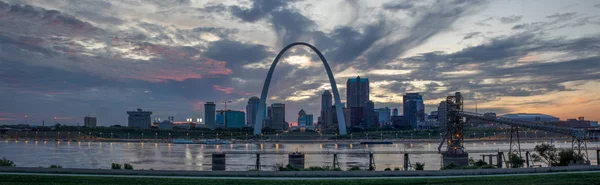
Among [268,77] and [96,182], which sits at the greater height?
[268,77]

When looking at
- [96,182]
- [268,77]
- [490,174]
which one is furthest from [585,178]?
[268,77]

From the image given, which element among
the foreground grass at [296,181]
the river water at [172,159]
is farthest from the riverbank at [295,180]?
the river water at [172,159]

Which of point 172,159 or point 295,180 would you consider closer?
point 295,180

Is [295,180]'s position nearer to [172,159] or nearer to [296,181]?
[296,181]

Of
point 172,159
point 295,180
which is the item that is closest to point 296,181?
point 295,180

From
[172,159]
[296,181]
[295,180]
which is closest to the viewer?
[296,181]

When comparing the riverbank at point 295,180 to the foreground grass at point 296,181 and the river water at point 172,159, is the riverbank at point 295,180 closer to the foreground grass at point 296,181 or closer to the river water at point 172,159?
the foreground grass at point 296,181

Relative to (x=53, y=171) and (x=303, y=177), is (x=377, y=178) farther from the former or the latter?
(x=53, y=171)

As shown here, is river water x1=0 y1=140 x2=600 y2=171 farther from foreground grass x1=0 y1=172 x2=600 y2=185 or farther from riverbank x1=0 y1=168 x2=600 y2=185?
foreground grass x1=0 y1=172 x2=600 y2=185
